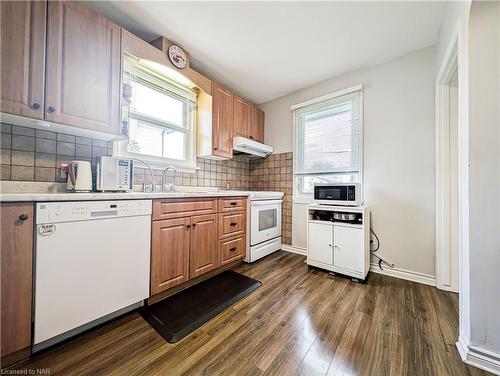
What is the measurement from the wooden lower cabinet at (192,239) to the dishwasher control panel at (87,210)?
0.50ft

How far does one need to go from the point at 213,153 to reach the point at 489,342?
2648 mm

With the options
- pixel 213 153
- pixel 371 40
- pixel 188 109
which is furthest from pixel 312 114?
pixel 188 109

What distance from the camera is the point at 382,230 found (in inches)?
88.4

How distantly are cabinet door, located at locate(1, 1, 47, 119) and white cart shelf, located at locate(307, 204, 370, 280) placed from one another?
8.48 ft

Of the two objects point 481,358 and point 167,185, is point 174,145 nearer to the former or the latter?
point 167,185

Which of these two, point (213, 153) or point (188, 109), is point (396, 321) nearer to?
point (213, 153)

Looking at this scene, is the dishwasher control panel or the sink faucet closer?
the dishwasher control panel

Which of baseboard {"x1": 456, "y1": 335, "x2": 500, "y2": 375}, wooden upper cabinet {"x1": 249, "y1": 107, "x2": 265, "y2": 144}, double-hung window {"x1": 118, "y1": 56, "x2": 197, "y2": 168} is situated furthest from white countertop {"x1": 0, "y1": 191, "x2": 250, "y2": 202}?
baseboard {"x1": 456, "y1": 335, "x2": 500, "y2": 375}

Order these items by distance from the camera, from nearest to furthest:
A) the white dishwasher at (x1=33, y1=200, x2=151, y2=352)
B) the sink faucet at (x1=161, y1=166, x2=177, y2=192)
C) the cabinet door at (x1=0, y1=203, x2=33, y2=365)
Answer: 1. the cabinet door at (x1=0, y1=203, x2=33, y2=365)
2. the white dishwasher at (x1=33, y1=200, x2=151, y2=352)
3. the sink faucet at (x1=161, y1=166, x2=177, y2=192)

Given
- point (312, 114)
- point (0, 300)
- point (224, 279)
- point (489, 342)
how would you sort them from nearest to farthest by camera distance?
point (0, 300) < point (489, 342) < point (224, 279) < point (312, 114)

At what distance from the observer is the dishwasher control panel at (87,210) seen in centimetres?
106

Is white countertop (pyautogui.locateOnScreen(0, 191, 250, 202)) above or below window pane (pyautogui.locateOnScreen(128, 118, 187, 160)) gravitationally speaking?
below

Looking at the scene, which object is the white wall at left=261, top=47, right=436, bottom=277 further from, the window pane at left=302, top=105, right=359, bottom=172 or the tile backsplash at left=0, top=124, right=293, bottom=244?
the tile backsplash at left=0, top=124, right=293, bottom=244

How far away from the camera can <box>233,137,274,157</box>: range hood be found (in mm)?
2707
